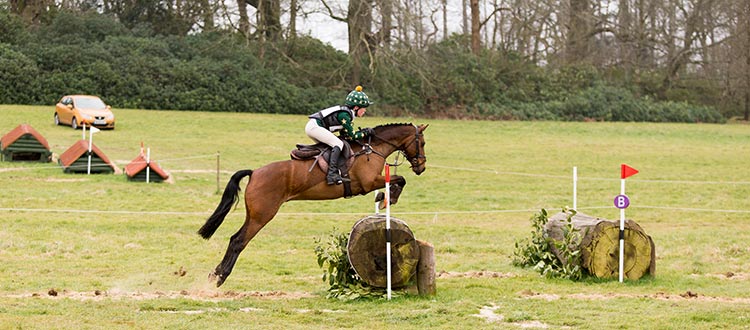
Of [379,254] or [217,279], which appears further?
[217,279]

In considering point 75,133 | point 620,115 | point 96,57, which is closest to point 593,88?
point 620,115

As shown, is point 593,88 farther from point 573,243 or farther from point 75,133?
point 573,243

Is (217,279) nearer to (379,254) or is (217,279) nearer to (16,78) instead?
(379,254)

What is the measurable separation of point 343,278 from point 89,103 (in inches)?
1083

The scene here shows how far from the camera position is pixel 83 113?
35750 millimetres

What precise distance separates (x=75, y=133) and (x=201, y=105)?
12885 mm

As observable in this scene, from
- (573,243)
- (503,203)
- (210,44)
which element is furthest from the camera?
(210,44)

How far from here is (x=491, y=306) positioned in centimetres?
1095

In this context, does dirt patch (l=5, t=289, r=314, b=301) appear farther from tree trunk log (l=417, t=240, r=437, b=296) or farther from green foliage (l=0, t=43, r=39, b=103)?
green foliage (l=0, t=43, r=39, b=103)

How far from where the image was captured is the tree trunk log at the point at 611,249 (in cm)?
1287

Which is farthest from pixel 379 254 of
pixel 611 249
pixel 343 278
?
pixel 611 249

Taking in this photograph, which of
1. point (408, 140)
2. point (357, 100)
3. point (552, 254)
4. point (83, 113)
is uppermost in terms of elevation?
point (357, 100)

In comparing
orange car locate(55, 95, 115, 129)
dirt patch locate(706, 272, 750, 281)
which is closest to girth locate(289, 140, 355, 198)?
dirt patch locate(706, 272, 750, 281)

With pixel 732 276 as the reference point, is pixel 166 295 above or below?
above
